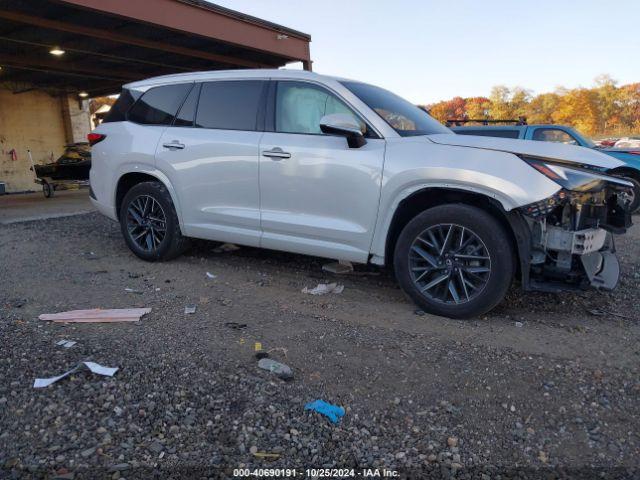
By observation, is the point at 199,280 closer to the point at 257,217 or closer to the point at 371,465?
the point at 257,217

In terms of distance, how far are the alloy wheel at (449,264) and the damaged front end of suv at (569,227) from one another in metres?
0.31

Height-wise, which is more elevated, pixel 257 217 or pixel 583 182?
pixel 583 182

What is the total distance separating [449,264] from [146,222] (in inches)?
132

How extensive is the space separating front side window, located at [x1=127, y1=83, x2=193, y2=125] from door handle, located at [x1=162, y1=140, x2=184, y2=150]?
282 mm

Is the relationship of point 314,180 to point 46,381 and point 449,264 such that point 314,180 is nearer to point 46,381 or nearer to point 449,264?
point 449,264

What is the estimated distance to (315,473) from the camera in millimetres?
2156

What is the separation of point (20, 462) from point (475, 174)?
10.4 feet

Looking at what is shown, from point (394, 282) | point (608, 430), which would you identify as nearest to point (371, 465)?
point (608, 430)

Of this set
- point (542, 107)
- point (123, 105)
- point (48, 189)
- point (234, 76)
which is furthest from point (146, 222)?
point (542, 107)

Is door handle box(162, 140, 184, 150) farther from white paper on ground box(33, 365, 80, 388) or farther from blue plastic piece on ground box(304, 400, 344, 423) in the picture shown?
blue plastic piece on ground box(304, 400, 344, 423)

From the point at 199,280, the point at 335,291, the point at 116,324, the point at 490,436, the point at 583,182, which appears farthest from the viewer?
the point at 199,280

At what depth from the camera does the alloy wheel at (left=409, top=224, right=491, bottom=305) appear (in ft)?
12.1

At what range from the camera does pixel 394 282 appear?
4.89 m

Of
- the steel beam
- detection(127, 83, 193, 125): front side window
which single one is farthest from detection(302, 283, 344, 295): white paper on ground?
the steel beam
